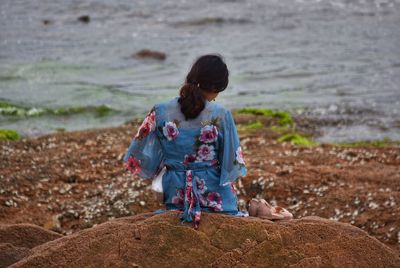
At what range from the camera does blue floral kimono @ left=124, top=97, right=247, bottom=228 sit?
7234 mm

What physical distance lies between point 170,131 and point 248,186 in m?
6.99

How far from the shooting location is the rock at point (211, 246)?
22.3ft

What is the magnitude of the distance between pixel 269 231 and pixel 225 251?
51 centimetres

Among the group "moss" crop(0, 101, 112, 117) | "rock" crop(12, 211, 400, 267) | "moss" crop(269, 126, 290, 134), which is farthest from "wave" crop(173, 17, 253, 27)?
"rock" crop(12, 211, 400, 267)

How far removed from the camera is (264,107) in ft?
82.7

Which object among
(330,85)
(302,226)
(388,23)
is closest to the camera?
(302,226)

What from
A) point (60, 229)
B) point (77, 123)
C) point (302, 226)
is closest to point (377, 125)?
point (77, 123)

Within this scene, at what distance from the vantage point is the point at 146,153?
294 inches

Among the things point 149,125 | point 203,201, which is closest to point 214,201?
point 203,201

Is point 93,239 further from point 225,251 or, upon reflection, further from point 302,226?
point 302,226

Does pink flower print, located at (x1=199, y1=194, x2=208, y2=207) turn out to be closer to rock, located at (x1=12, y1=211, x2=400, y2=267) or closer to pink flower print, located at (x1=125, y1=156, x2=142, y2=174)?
rock, located at (x1=12, y1=211, x2=400, y2=267)

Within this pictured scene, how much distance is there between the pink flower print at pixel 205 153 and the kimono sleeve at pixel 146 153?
1.47ft

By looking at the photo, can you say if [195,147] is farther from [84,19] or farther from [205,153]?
[84,19]

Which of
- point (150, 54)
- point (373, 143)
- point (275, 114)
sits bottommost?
point (373, 143)
